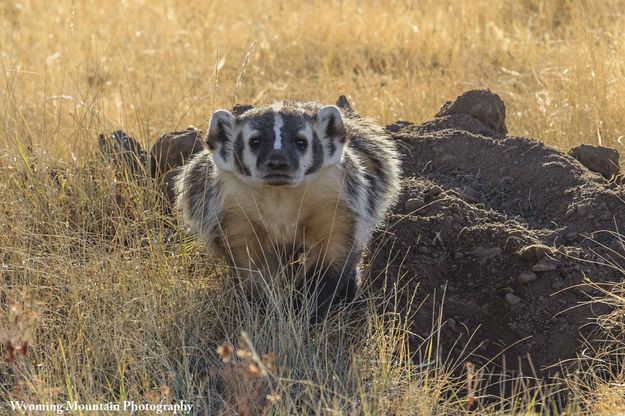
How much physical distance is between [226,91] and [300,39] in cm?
119

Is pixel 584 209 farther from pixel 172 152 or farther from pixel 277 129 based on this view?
pixel 172 152

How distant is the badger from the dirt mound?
1.17 ft

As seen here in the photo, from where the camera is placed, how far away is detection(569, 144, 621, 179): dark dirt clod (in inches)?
236

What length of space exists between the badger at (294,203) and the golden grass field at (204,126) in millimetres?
215

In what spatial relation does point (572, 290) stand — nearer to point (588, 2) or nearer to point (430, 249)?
point (430, 249)

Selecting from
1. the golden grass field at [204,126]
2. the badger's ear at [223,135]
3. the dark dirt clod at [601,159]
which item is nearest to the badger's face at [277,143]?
the badger's ear at [223,135]

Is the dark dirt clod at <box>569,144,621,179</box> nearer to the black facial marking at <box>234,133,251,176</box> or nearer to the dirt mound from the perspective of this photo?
the dirt mound

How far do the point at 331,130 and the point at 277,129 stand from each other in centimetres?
36

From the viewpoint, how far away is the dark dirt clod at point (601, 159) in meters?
5.99

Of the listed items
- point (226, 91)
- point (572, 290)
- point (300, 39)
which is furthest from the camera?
point (300, 39)

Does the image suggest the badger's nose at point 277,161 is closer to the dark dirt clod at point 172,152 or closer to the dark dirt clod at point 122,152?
the dark dirt clod at point 122,152

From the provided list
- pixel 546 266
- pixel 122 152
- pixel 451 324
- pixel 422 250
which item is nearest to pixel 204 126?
Answer: pixel 122 152

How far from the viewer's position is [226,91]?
839 cm

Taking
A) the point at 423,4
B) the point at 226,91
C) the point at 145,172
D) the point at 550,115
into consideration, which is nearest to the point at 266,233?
the point at 145,172
